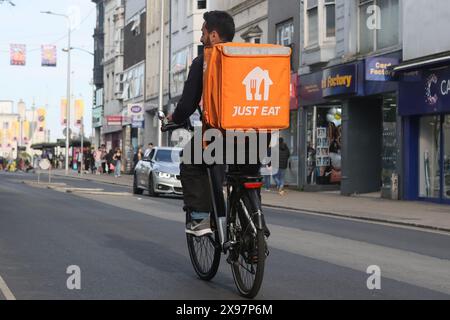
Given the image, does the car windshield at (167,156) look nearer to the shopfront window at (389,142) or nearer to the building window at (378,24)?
the shopfront window at (389,142)

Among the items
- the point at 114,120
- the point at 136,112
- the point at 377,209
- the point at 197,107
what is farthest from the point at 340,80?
the point at 114,120

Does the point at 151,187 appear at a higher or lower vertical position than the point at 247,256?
higher

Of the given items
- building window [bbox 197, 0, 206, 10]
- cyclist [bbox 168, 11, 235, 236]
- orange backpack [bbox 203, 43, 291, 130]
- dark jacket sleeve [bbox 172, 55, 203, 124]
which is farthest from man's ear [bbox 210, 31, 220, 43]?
building window [bbox 197, 0, 206, 10]

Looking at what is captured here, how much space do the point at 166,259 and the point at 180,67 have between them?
37.0 m

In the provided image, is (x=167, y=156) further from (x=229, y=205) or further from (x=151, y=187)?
(x=229, y=205)

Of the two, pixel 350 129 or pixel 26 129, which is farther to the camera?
pixel 26 129

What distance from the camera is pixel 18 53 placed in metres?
54.0

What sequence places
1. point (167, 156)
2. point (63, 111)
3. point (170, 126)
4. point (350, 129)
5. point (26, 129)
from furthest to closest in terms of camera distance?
point (26, 129) < point (63, 111) < point (350, 129) < point (167, 156) < point (170, 126)

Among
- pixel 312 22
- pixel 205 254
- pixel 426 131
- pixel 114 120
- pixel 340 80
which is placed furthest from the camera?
pixel 114 120

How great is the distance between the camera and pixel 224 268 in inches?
324

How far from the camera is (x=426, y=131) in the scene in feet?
73.9

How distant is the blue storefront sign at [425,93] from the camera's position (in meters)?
20.9

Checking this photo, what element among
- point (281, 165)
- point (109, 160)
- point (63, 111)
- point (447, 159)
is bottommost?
point (281, 165)

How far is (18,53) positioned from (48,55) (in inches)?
174
